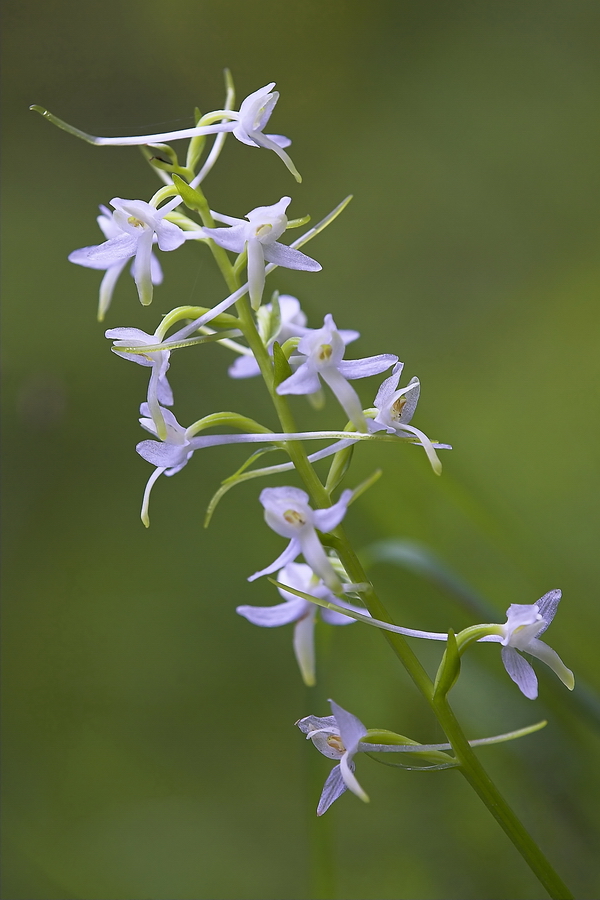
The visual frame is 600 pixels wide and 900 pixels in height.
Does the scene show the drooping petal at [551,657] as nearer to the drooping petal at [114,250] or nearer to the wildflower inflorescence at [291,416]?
the wildflower inflorescence at [291,416]

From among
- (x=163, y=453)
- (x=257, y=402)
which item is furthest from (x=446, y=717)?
(x=257, y=402)

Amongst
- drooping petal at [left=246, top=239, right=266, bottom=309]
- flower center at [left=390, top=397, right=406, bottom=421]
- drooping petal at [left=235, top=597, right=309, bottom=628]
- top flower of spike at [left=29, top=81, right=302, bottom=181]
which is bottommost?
drooping petal at [left=235, top=597, right=309, bottom=628]

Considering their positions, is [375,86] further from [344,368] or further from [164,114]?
[344,368]

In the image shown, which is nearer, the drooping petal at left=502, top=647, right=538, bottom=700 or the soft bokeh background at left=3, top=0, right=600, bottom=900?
the drooping petal at left=502, top=647, right=538, bottom=700

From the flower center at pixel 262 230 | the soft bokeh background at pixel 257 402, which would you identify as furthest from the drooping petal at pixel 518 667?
the soft bokeh background at pixel 257 402

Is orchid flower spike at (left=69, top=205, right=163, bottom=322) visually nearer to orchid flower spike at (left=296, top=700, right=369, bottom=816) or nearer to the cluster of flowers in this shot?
the cluster of flowers

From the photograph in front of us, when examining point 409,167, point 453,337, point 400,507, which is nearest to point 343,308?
point 453,337

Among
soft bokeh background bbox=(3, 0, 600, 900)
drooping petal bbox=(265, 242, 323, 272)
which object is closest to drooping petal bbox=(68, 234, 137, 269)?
drooping petal bbox=(265, 242, 323, 272)

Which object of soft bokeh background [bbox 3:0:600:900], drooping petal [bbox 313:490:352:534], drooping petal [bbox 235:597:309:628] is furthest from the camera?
soft bokeh background [bbox 3:0:600:900]
